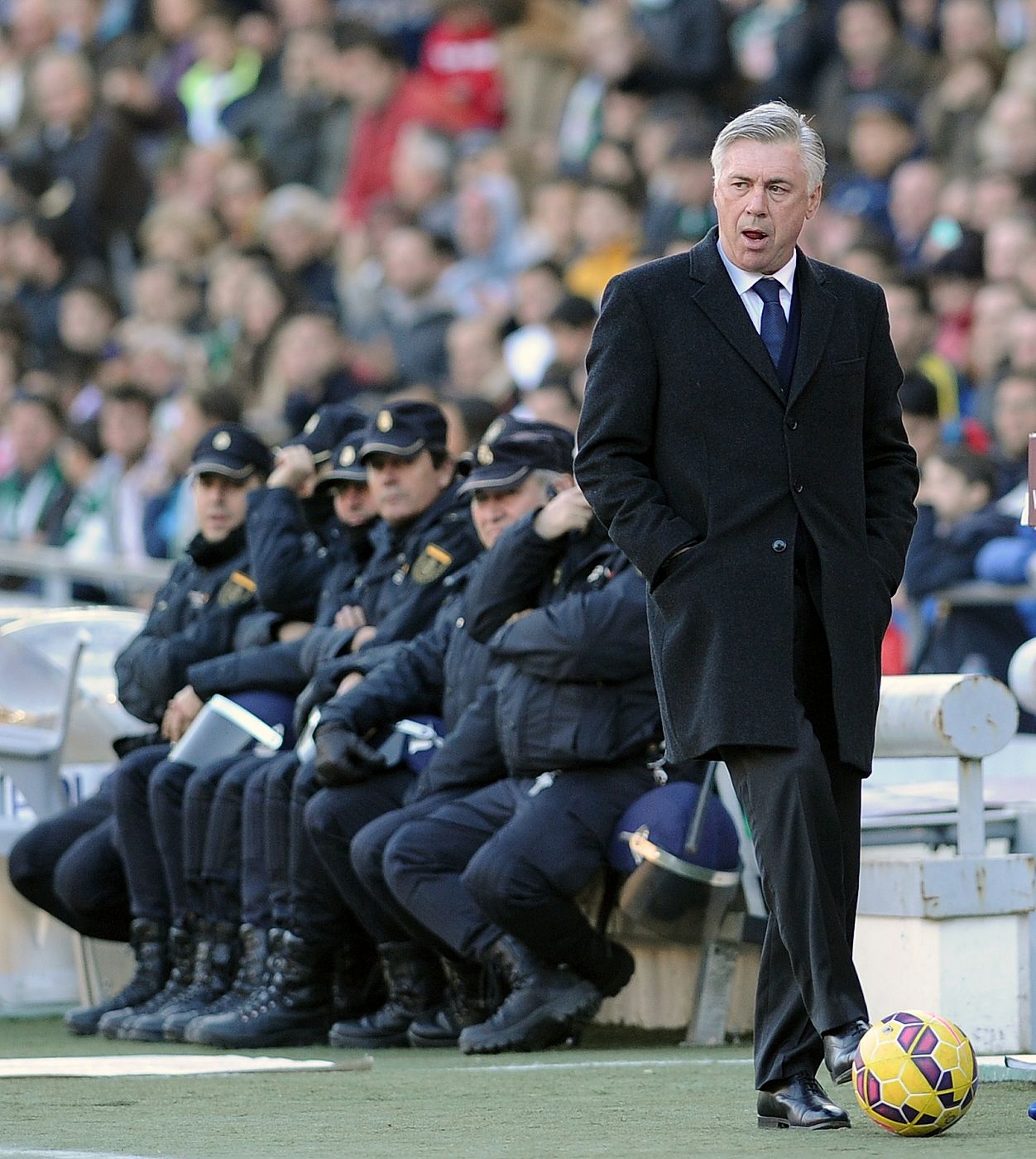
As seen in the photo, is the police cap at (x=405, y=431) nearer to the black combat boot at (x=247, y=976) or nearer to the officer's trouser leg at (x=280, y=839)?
the officer's trouser leg at (x=280, y=839)

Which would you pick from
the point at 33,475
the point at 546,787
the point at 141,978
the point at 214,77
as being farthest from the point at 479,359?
the point at 214,77

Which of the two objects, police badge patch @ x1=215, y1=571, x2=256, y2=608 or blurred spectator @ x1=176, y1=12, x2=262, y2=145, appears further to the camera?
blurred spectator @ x1=176, y1=12, x2=262, y2=145

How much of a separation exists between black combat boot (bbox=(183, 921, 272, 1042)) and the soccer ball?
3.69 meters

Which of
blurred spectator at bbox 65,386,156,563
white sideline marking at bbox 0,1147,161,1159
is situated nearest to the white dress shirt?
white sideline marking at bbox 0,1147,161,1159

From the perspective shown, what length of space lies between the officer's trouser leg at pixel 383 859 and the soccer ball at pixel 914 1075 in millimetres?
2985

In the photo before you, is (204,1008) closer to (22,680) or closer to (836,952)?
(22,680)

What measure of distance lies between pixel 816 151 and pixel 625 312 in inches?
20.2

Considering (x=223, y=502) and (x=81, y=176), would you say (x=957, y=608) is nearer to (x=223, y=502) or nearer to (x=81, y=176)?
(x=223, y=502)

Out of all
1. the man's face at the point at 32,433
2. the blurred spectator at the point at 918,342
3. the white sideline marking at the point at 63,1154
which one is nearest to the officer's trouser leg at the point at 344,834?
the white sideline marking at the point at 63,1154

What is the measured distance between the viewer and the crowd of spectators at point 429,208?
11.8m

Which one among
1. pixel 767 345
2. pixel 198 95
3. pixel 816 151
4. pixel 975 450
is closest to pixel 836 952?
pixel 767 345

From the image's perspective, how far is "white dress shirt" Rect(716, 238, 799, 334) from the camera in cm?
538

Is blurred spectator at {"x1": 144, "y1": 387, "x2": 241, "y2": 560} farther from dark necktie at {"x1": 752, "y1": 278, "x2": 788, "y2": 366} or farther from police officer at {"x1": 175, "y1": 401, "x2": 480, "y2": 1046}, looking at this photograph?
dark necktie at {"x1": 752, "y1": 278, "x2": 788, "y2": 366}

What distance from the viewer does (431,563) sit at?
8.65m
